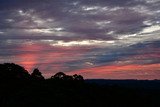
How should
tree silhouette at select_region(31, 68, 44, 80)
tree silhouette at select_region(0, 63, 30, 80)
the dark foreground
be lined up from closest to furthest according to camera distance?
the dark foreground → tree silhouette at select_region(0, 63, 30, 80) → tree silhouette at select_region(31, 68, 44, 80)

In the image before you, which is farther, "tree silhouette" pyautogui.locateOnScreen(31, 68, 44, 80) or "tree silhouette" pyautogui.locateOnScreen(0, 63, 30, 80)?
"tree silhouette" pyautogui.locateOnScreen(31, 68, 44, 80)

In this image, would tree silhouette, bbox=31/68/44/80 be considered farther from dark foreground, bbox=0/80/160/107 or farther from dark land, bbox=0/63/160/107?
dark foreground, bbox=0/80/160/107

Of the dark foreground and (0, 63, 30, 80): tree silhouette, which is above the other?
(0, 63, 30, 80): tree silhouette

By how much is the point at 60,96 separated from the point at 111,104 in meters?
11.8

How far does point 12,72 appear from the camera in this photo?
254 ft

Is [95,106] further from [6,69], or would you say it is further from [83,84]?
[6,69]

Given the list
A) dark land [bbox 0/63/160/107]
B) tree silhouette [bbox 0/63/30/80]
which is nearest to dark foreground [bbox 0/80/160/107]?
dark land [bbox 0/63/160/107]

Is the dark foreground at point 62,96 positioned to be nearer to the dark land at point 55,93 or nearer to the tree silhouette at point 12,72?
the dark land at point 55,93

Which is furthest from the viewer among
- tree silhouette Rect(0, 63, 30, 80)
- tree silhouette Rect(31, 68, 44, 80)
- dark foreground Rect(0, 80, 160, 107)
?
tree silhouette Rect(31, 68, 44, 80)

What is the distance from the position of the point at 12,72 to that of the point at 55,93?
514 inches

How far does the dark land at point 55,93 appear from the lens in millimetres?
64750

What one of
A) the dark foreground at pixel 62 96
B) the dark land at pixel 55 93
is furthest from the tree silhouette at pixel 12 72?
the dark foreground at pixel 62 96

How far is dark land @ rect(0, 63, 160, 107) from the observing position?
64.8 metres

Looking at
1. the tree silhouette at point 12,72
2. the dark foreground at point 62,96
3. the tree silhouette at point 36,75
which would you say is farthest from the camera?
the tree silhouette at point 36,75
